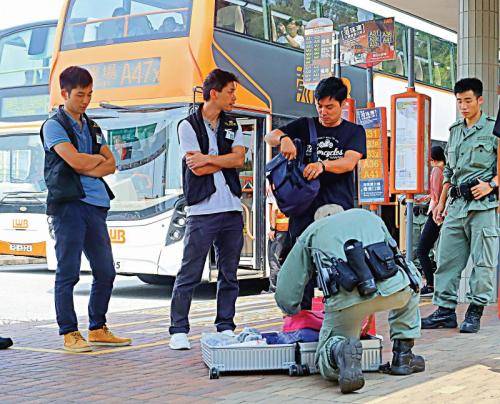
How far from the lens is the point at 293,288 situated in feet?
17.4

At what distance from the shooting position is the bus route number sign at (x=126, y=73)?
1176 cm

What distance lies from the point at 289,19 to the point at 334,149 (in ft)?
23.4

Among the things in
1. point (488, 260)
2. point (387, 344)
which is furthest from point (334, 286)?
point (488, 260)

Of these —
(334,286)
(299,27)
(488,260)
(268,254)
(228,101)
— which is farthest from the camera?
(299,27)

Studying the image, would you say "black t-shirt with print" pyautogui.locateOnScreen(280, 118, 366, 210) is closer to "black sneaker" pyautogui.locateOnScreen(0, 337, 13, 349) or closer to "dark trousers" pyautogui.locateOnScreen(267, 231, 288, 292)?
"black sneaker" pyautogui.locateOnScreen(0, 337, 13, 349)

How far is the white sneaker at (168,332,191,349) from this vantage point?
6738mm

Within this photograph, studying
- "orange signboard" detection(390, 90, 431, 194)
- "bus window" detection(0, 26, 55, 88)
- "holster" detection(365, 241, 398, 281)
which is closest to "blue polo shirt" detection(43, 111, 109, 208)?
"holster" detection(365, 241, 398, 281)

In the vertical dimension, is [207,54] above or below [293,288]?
above

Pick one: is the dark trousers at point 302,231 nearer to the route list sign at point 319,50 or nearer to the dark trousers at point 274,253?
the route list sign at point 319,50

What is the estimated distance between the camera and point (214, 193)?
6.70 metres

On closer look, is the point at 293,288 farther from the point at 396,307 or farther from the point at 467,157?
the point at 467,157

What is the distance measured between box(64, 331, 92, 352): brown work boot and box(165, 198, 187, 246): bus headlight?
184 inches

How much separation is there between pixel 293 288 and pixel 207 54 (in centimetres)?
660

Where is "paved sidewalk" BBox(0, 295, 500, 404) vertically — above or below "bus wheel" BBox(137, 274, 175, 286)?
above
